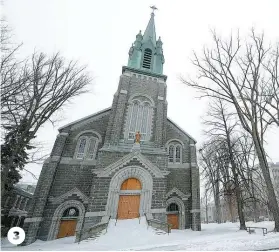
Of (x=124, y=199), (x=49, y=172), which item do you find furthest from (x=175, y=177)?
(x=49, y=172)

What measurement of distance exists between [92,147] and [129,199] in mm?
5562

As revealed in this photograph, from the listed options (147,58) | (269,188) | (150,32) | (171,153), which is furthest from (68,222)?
(150,32)

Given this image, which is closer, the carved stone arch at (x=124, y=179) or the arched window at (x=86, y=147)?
the carved stone arch at (x=124, y=179)

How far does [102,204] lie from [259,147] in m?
10.7

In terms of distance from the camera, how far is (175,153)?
17969 millimetres

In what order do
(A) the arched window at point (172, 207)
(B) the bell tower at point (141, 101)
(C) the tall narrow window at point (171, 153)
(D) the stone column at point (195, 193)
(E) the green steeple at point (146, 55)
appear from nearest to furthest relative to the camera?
(D) the stone column at point (195, 193) < (A) the arched window at point (172, 207) < (B) the bell tower at point (141, 101) < (C) the tall narrow window at point (171, 153) < (E) the green steeple at point (146, 55)

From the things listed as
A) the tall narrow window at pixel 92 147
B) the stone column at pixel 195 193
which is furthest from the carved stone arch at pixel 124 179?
the stone column at pixel 195 193

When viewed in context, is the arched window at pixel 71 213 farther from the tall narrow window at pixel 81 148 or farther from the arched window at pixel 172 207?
the arched window at pixel 172 207

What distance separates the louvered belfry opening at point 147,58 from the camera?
2195 cm

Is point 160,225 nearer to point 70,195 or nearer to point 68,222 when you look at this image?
point 68,222

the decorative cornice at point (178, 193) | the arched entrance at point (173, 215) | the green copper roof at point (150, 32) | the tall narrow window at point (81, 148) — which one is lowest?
the arched entrance at point (173, 215)

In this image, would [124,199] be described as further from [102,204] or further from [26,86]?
[26,86]

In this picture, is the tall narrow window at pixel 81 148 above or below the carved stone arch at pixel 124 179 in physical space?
above

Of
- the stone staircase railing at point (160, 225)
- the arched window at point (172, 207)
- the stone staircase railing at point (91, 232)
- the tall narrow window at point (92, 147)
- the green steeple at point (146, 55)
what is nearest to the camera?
the stone staircase railing at point (91, 232)
